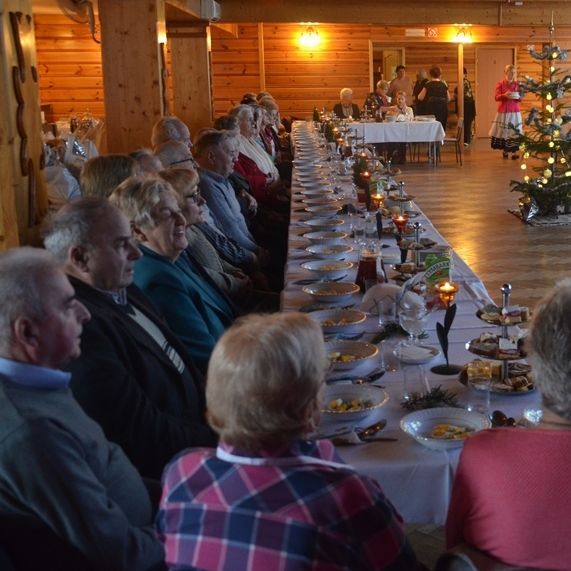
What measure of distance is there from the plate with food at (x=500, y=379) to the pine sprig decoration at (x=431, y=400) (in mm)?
87

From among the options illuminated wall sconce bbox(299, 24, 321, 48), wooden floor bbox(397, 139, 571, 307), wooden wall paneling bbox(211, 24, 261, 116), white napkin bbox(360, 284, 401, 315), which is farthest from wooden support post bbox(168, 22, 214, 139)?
white napkin bbox(360, 284, 401, 315)

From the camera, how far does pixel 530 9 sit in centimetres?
1466

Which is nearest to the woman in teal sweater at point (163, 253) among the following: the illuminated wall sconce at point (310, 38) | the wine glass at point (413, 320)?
the wine glass at point (413, 320)

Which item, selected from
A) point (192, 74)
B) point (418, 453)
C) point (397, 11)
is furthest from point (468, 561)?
point (397, 11)

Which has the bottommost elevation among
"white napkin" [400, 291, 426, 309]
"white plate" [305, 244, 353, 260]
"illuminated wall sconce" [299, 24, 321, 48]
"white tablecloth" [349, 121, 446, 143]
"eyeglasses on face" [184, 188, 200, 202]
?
"white plate" [305, 244, 353, 260]

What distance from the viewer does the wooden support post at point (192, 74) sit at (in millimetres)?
10430

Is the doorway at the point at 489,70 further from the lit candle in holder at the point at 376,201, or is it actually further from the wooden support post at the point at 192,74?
the lit candle in holder at the point at 376,201

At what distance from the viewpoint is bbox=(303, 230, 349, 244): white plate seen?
4227mm

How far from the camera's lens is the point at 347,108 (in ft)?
45.6

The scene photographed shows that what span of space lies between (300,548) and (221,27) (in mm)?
13739

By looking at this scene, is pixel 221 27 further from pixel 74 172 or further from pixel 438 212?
pixel 74 172

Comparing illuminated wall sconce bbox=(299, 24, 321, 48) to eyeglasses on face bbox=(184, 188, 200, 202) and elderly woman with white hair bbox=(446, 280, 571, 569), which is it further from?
elderly woman with white hair bbox=(446, 280, 571, 569)

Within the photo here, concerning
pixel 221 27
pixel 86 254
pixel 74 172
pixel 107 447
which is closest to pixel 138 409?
pixel 107 447

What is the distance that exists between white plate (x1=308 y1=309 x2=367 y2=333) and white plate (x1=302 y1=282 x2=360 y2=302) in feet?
0.77
